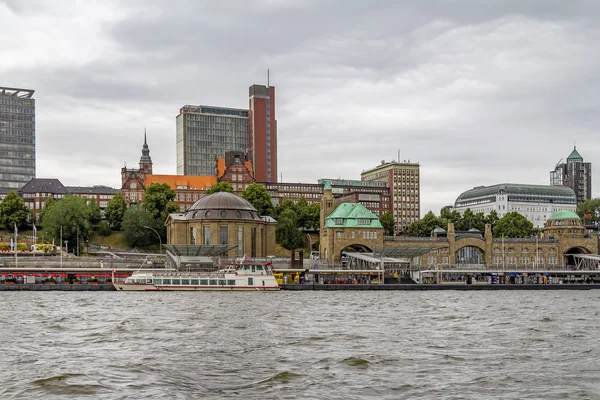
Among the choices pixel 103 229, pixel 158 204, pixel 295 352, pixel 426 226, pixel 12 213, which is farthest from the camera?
pixel 426 226

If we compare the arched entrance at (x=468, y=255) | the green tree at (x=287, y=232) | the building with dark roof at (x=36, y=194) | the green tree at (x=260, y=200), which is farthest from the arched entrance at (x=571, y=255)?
the building with dark roof at (x=36, y=194)

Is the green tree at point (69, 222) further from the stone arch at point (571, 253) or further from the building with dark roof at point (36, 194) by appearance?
the stone arch at point (571, 253)

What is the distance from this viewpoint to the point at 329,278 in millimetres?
113562

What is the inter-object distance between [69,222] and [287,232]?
142 ft

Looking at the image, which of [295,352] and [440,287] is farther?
[440,287]

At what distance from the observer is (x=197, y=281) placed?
97.9 meters

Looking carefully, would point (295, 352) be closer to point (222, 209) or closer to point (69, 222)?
point (222, 209)

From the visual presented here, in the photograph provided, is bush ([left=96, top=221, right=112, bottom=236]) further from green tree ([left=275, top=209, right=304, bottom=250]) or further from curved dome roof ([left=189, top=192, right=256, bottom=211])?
green tree ([left=275, top=209, right=304, bottom=250])

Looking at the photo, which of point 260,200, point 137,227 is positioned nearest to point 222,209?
point 137,227

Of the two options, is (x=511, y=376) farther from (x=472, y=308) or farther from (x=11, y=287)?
(x=11, y=287)

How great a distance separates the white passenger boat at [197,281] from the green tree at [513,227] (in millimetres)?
86784

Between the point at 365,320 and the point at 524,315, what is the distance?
1488 centimetres

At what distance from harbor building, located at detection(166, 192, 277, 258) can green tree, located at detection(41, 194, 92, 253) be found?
20.7 m

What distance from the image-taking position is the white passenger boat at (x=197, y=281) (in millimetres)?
96875
